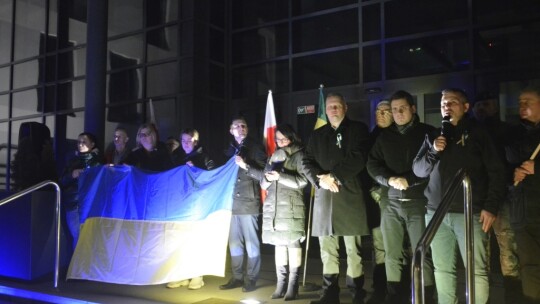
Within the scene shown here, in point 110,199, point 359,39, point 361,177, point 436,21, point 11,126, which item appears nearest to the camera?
point 361,177

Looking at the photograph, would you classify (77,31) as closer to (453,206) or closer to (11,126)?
(11,126)

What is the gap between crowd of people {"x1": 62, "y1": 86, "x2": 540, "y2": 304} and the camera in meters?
4.16

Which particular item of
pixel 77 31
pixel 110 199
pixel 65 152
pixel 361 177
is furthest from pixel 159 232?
pixel 77 31

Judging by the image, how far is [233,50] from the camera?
10914 mm

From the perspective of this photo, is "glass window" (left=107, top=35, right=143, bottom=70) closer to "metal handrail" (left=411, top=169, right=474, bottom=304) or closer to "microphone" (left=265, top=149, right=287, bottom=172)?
"microphone" (left=265, top=149, right=287, bottom=172)

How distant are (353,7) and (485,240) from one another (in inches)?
248

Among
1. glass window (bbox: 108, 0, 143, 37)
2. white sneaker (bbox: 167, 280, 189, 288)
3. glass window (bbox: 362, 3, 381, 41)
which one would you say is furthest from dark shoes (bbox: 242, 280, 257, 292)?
glass window (bbox: 108, 0, 143, 37)

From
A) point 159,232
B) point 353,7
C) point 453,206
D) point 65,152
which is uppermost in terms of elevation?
point 353,7

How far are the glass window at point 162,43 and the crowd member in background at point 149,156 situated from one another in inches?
172

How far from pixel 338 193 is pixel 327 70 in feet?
16.2

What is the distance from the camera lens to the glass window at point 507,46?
7.53 metres

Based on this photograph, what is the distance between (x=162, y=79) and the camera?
10.9m

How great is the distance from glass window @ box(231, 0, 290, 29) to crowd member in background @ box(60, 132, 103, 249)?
197 inches

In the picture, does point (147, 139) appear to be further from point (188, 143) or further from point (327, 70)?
point (327, 70)
